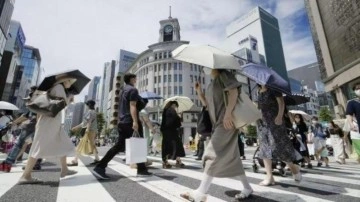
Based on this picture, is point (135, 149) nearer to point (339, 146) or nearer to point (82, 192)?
point (82, 192)

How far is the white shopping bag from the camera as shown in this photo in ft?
12.8

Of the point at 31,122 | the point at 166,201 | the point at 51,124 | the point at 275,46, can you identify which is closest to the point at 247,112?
the point at 166,201

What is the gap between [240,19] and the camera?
133 meters

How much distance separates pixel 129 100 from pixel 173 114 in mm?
1990

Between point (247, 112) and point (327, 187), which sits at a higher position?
point (247, 112)

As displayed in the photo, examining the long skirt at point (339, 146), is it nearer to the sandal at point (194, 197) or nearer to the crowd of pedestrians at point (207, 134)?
the crowd of pedestrians at point (207, 134)

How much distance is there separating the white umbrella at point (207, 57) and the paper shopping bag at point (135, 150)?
170cm

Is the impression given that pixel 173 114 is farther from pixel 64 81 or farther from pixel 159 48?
pixel 159 48

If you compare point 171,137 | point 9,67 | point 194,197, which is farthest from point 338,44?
point 9,67

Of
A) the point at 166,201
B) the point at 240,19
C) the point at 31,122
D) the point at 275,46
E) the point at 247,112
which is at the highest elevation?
the point at 240,19

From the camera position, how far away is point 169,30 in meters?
69.8

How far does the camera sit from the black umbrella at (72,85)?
3805mm

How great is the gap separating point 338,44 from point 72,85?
25.5 metres

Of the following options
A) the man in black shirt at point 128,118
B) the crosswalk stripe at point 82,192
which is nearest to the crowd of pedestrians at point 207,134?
the man in black shirt at point 128,118
